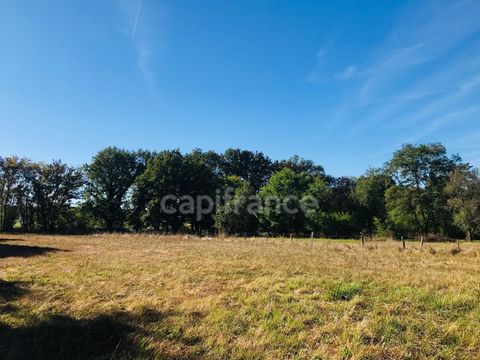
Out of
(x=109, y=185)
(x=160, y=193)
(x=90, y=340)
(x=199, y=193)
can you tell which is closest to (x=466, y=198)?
(x=199, y=193)

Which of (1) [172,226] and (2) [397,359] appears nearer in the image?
(2) [397,359]

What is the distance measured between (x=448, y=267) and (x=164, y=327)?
13.2 meters

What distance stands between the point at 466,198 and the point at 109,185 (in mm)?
55612

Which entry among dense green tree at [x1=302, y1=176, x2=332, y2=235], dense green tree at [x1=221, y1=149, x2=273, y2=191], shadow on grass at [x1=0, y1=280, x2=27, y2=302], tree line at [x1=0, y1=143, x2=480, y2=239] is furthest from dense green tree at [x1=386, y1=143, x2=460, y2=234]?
shadow on grass at [x1=0, y1=280, x2=27, y2=302]

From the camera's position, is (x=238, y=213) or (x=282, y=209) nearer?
(x=238, y=213)

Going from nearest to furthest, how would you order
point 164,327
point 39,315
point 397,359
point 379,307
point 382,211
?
point 397,359 < point 164,327 < point 39,315 < point 379,307 < point 382,211

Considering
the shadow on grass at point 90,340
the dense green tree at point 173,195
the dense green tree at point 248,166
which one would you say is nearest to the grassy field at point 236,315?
the shadow on grass at point 90,340

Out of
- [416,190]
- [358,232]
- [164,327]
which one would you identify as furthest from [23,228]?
[416,190]

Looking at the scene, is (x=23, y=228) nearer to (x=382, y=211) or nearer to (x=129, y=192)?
(x=129, y=192)

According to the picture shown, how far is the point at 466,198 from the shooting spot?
1785 inches

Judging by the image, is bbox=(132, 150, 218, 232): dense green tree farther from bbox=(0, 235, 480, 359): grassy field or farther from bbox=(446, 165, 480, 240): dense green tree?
bbox=(0, 235, 480, 359): grassy field

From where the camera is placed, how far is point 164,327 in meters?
6.22

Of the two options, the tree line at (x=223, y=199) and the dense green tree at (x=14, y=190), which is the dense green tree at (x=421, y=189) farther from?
the dense green tree at (x=14, y=190)

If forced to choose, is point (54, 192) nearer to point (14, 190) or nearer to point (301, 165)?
point (14, 190)
